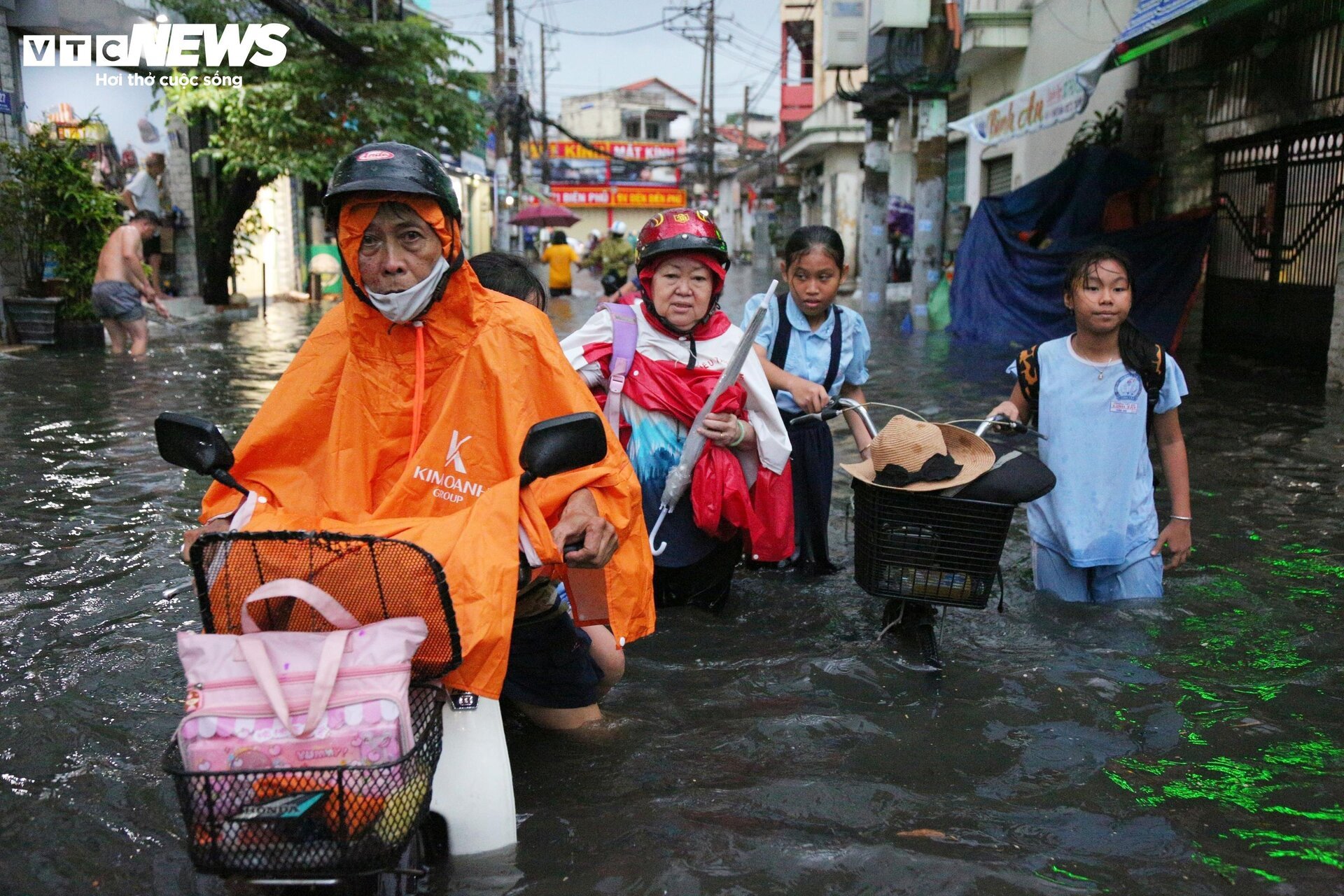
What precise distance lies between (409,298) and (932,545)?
184cm

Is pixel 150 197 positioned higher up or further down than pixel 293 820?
higher up

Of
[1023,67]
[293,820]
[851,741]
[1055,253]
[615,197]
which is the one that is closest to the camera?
[293,820]

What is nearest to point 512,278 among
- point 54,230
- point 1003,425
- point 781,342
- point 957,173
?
point 781,342

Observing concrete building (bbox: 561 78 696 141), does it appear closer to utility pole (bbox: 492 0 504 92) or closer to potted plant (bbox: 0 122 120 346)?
utility pole (bbox: 492 0 504 92)

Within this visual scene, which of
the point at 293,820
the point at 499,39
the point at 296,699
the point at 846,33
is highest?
the point at 499,39

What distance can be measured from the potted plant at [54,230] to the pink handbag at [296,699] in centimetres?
1312

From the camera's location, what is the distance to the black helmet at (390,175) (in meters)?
2.53

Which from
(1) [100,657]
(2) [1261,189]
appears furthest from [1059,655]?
(2) [1261,189]

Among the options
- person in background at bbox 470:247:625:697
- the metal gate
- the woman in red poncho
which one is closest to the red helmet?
the woman in red poncho

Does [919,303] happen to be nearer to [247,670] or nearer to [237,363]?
[237,363]

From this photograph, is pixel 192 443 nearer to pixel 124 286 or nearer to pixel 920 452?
pixel 920 452

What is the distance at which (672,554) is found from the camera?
4.50 metres

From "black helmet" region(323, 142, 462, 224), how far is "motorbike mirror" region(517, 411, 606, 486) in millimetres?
594

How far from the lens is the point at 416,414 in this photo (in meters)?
2.67
